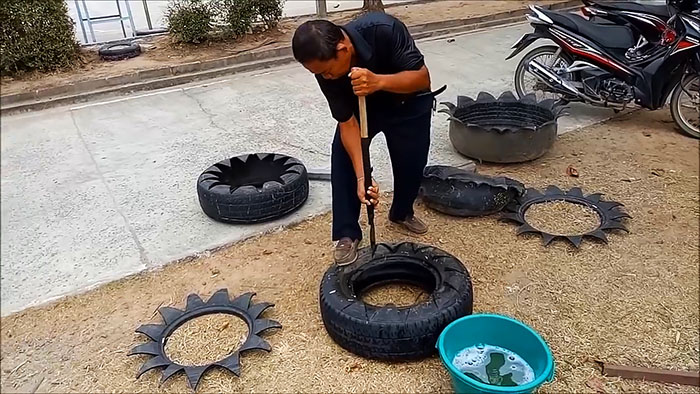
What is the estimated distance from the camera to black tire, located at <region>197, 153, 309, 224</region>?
288 cm

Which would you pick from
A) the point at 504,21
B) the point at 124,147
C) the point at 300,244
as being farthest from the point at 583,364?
the point at 504,21

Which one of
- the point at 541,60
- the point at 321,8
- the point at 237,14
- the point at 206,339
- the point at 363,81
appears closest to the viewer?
the point at 363,81

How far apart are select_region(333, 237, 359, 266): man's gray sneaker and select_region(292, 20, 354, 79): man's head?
76cm

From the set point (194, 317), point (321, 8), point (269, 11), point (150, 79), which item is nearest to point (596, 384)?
point (194, 317)

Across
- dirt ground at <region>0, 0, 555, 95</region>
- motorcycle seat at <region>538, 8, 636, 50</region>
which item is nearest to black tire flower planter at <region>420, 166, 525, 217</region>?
motorcycle seat at <region>538, 8, 636, 50</region>

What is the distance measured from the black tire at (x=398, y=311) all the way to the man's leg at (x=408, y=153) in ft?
1.29

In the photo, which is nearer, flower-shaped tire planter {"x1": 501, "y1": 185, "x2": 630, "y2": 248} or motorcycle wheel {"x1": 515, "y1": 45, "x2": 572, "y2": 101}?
flower-shaped tire planter {"x1": 501, "y1": 185, "x2": 630, "y2": 248}

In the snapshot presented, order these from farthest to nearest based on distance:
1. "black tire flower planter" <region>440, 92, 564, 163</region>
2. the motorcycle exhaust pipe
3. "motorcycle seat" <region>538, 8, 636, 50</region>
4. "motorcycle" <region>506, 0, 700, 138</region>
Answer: the motorcycle exhaust pipe → "motorcycle seat" <region>538, 8, 636, 50</region> → "motorcycle" <region>506, 0, 700, 138</region> → "black tire flower planter" <region>440, 92, 564, 163</region>

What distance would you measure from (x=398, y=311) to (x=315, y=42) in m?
0.91

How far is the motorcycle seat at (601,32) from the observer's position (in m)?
3.73

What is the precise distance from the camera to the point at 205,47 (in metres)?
6.10

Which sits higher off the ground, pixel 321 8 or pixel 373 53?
pixel 373 53

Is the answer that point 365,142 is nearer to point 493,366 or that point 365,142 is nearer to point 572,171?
point 493,366

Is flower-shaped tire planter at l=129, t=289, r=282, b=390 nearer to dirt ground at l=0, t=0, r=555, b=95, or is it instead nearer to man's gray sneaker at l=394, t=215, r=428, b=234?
man's gray sneaker at l=394, t=215, r=428, b=234
